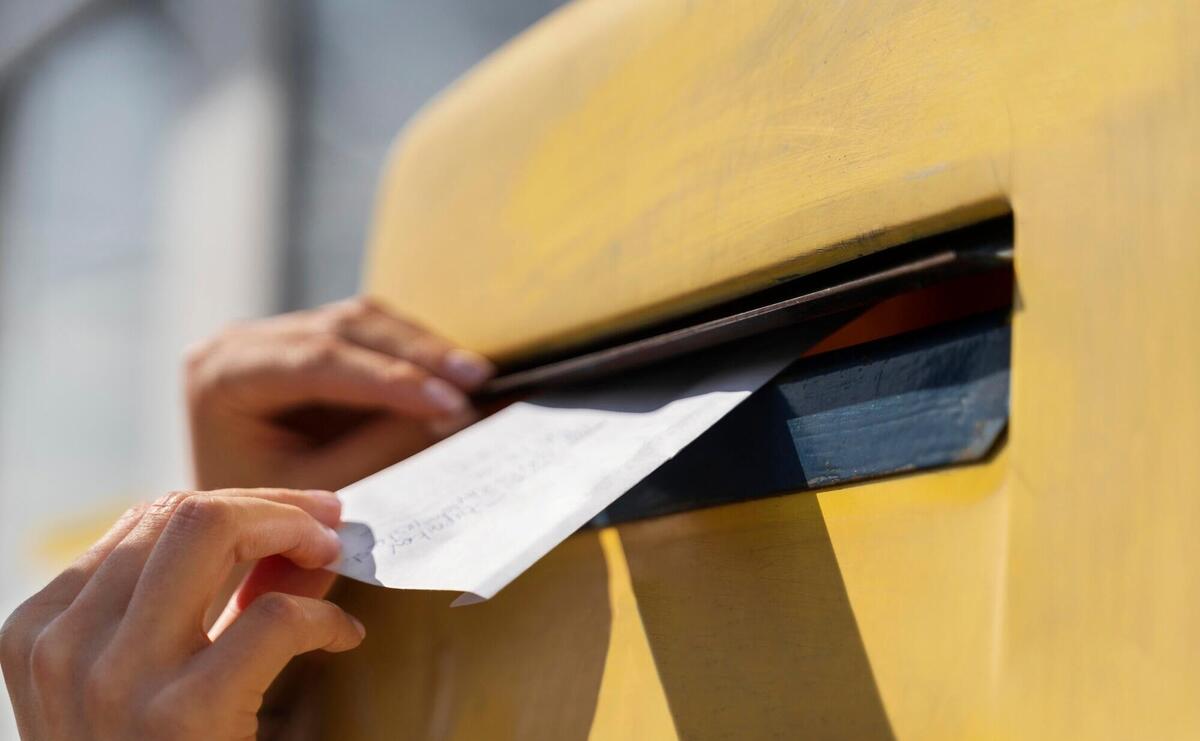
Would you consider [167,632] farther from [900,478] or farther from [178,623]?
[900,478]

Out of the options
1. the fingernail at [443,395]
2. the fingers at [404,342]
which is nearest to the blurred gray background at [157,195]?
the fingers at [404,342]

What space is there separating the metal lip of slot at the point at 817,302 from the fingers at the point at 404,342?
0.28ft

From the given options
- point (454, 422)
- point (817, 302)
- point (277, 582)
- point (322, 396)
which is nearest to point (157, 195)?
point (322, 396)

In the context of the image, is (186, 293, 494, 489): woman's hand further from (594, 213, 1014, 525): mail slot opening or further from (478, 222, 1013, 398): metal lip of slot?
(594, 213, 1014, 525): mail slot opening

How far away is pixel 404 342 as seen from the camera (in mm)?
703

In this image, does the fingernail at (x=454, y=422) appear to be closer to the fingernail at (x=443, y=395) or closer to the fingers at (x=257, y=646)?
the fingernail at (x=443, y=395)

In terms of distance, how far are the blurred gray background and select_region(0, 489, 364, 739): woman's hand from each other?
91 cm

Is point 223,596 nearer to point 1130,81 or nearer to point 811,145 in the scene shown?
point 811,145

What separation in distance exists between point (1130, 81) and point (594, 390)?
308 millimetres

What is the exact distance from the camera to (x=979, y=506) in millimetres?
346

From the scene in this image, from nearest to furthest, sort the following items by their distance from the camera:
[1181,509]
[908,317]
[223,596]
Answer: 1. [1181,509]
2. [908,317]
3. [223,596]

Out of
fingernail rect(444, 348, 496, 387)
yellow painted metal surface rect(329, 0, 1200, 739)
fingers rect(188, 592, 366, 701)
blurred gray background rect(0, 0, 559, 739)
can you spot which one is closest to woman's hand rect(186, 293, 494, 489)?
fingernail rect(444, 348, 496, 387)

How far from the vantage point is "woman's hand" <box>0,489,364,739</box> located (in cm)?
42

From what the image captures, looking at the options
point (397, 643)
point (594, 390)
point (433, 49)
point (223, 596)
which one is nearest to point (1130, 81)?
point (594, 390)
